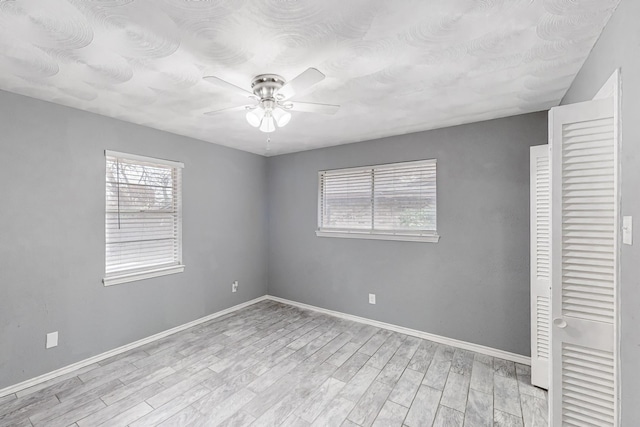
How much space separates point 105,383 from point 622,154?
12.5 ft

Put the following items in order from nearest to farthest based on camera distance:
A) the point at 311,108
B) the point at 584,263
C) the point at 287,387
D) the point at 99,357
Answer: the point at 584,263, the point at 311,108, the point at 287,387, the point at 99,357

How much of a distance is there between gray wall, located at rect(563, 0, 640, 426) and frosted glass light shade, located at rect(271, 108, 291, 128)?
1.77m

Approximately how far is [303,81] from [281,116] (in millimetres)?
509

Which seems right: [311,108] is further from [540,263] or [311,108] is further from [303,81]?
[540,263]

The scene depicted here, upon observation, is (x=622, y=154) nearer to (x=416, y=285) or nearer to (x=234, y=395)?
(x=416, y=285)

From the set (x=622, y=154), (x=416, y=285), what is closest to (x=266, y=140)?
(x=416, y=285)

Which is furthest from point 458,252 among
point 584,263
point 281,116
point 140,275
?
point 140,275

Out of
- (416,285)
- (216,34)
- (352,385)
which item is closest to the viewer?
(216,34)

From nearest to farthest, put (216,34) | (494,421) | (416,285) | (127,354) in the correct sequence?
(216,34) < (494,421) < (127,354) < (416,285)

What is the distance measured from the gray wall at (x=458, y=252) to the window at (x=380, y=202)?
0.10 m

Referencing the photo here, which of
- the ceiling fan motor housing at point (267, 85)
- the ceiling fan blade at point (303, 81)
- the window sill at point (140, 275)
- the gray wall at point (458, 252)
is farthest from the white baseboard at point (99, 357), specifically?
the ceiling fan blade at point (303, 81)

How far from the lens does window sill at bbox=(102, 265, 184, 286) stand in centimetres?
298

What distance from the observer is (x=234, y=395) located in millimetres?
2326

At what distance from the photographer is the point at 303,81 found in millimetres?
1703
